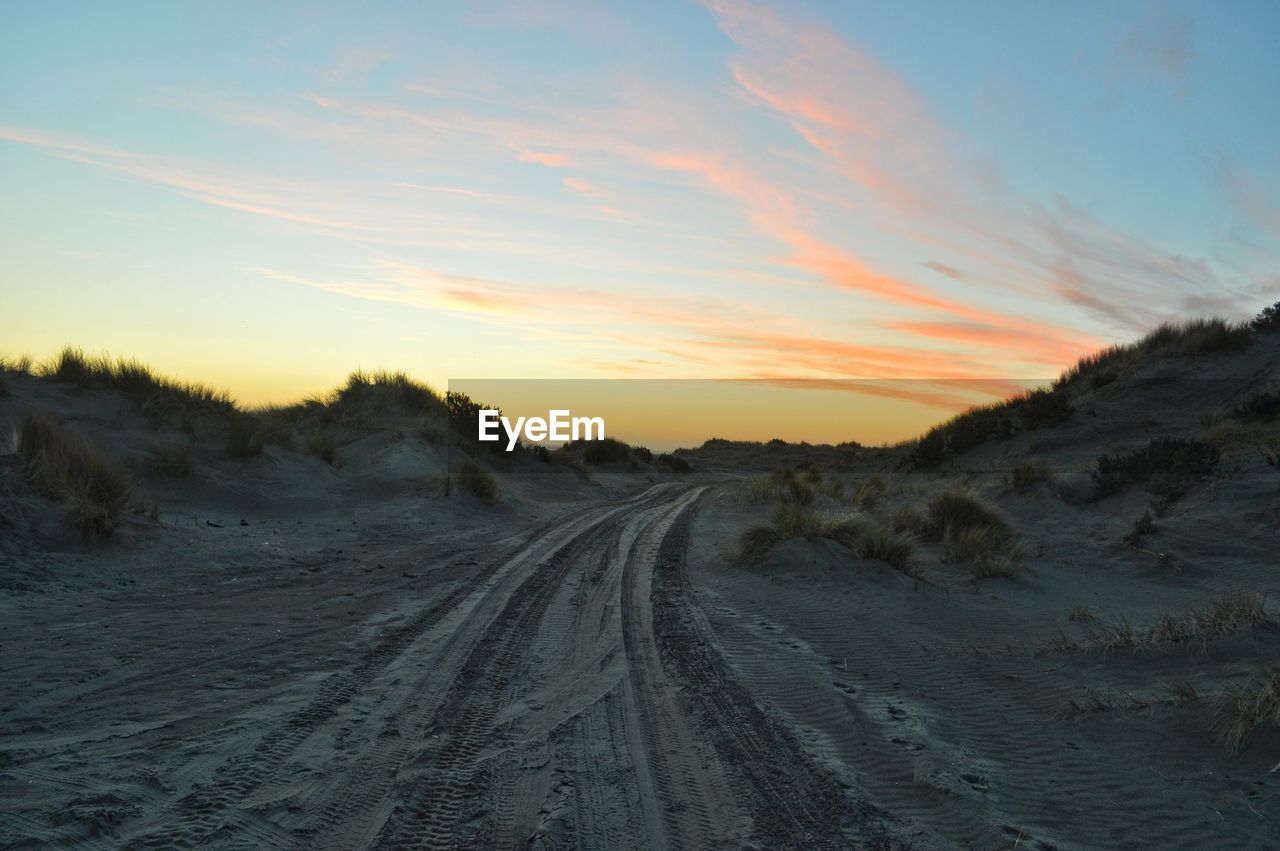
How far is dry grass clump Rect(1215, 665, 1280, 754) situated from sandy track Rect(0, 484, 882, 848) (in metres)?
2.21

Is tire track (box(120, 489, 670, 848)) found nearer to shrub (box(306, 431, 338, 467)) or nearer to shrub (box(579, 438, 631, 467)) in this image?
shrub (box(306, 431, 338, 467))

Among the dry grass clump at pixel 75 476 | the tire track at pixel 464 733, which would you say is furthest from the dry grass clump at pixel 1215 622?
the dry grass clump at pixel 75 476

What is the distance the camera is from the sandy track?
10.7 ft

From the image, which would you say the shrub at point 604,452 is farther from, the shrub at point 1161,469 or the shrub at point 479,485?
the shrub at point 1161,469

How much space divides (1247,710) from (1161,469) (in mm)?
11174

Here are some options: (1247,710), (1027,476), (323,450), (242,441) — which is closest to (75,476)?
(242,441)

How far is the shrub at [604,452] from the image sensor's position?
36.1 metres

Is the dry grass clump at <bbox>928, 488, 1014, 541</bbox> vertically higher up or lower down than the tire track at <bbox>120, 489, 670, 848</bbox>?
higher up

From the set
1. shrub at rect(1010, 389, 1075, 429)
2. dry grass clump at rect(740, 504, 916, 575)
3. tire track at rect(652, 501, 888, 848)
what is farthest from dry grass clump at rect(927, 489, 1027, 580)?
shrub at rect(1010, 389, 1075, 429)

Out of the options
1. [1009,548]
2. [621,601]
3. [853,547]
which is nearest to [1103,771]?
[621,601]

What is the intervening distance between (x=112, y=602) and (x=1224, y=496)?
15.3 meters

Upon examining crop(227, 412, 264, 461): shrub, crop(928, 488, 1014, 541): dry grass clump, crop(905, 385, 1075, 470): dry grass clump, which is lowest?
crop(928, 488, 1014, 541): dry grass clump

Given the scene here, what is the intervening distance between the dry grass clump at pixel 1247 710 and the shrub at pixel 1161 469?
9587mm

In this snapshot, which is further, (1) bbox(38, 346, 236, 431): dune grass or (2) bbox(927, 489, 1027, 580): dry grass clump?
(1) bbox(38, 346, 236, 431): dune grass
